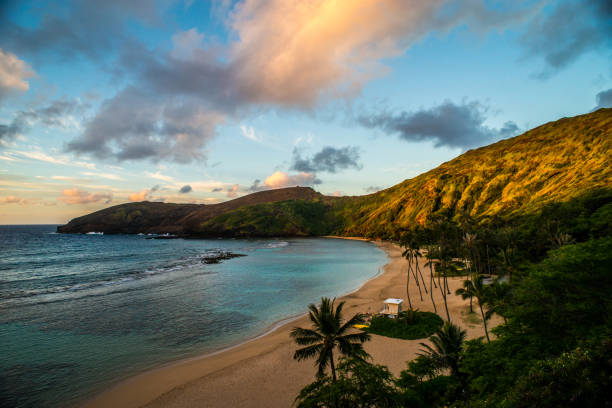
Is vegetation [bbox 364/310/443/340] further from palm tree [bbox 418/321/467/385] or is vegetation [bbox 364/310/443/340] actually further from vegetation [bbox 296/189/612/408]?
palm tree [bbox 418/321/467/385]

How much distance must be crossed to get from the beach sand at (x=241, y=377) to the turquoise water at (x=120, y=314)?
9.18 feet

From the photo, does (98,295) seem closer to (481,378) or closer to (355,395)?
(355,395)

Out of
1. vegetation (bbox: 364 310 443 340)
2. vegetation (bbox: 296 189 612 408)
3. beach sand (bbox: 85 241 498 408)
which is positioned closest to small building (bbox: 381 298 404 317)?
vegetation (bbox: 364 310 443 340)

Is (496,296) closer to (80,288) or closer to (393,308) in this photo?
(393,308)

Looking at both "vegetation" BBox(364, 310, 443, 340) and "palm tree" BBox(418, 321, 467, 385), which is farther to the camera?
"vegetation" BBox(364, 310, 443, 340)

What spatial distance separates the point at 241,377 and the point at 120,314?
32075 millimetres

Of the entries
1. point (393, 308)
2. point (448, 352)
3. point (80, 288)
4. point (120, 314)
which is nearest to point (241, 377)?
point (448, 352)

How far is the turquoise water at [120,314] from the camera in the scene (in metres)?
30.1

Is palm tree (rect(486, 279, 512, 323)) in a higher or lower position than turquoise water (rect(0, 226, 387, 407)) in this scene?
higher

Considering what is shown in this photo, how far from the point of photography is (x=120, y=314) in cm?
4847

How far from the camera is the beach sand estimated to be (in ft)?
82.2

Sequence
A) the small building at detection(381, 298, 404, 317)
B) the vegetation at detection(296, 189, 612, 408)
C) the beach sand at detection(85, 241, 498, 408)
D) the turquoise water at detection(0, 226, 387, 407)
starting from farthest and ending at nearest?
the small building at detection(381, 298, 404, 317), the turquoise water at detection(0, 226, 387, 407), the beach sand at detection(85, 241, 498, 408), the vegetation at detection(296, 189, 612, 408)

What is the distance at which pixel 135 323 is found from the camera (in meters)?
44.2

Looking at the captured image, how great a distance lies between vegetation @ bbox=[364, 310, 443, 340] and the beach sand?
139 centimetres
